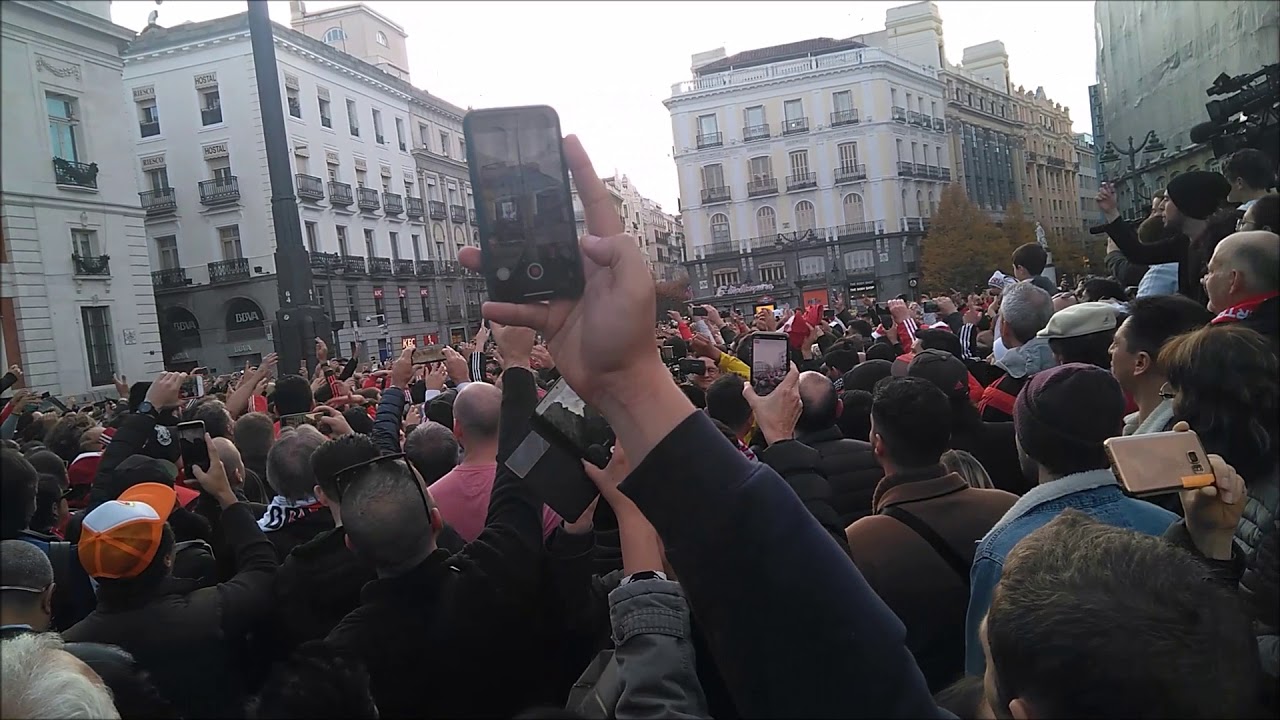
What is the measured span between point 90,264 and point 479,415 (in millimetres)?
11172

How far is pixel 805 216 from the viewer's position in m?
52.8

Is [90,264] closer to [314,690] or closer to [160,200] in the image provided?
[314,690]

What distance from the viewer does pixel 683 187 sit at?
177 feet

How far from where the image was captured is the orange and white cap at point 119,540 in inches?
96.0

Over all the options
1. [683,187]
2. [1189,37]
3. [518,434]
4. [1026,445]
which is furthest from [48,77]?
[683,187]

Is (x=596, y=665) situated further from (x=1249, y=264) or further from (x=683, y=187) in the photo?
(x=683, y=187)

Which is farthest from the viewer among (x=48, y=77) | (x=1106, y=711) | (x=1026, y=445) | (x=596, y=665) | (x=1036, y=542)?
(x=48, y=77)

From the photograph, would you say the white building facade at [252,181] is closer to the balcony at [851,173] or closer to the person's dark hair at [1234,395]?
the balcony at [851,173]

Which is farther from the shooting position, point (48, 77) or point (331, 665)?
point (48, 77)

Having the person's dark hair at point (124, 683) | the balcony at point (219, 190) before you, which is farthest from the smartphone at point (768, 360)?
the balcony at point (219, 190)

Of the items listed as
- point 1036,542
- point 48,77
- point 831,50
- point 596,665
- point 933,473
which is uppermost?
point 831,50

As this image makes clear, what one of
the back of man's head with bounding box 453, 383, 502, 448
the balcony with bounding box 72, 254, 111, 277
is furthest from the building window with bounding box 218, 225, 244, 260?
the back of man's head with bounding box 453, 383, 502, 448

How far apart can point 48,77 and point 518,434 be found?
9975 mm

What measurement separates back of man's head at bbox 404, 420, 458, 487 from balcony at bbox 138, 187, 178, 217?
33.3 metres
